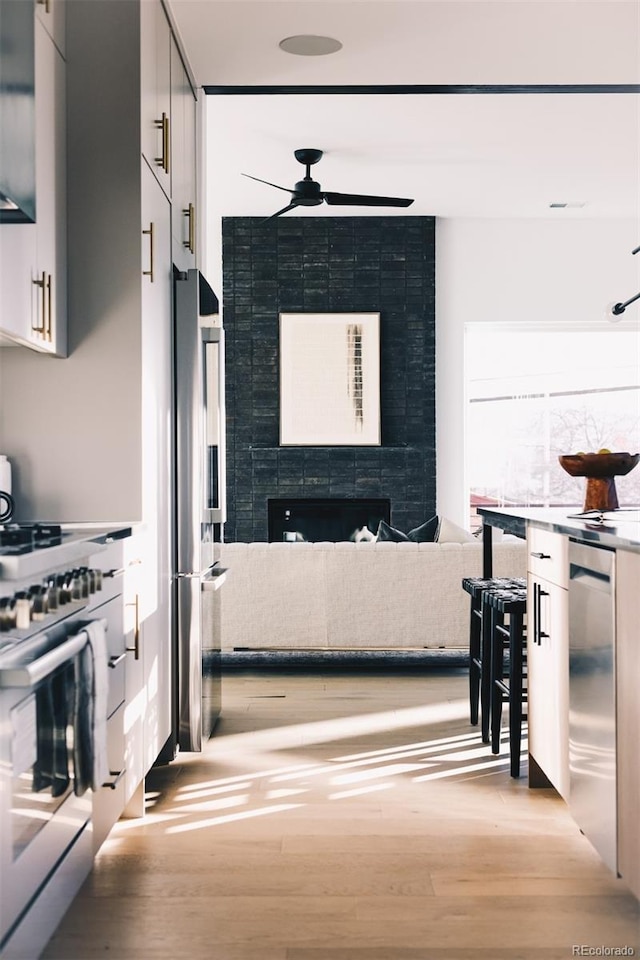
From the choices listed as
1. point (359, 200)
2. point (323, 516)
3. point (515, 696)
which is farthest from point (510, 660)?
point (323, 516)

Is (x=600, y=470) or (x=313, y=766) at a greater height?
(x=600, y=470)

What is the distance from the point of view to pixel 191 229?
392cm

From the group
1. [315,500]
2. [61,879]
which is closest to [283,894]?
[61,879]

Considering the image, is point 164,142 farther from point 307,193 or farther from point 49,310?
point 307,193

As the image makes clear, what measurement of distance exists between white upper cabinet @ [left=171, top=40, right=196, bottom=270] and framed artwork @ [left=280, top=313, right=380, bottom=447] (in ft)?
11.8

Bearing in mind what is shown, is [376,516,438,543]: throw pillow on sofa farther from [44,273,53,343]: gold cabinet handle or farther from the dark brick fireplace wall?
the dark brick fireplace wall

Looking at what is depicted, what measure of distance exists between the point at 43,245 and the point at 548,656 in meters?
1.91

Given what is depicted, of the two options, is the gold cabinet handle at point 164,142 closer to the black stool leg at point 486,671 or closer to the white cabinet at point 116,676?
the white cabinet at point 116,676

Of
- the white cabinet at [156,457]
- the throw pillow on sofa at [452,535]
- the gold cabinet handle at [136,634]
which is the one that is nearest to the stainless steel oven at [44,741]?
the gold cabinet handle at [136,634]

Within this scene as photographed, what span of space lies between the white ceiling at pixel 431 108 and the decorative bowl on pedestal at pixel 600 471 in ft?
6.09

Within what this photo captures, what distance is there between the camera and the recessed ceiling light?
3.88 m

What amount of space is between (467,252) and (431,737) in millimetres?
5289

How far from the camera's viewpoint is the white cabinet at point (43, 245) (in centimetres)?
244

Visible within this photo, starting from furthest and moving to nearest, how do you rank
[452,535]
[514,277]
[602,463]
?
[514,277], [452,535], [602,463]
